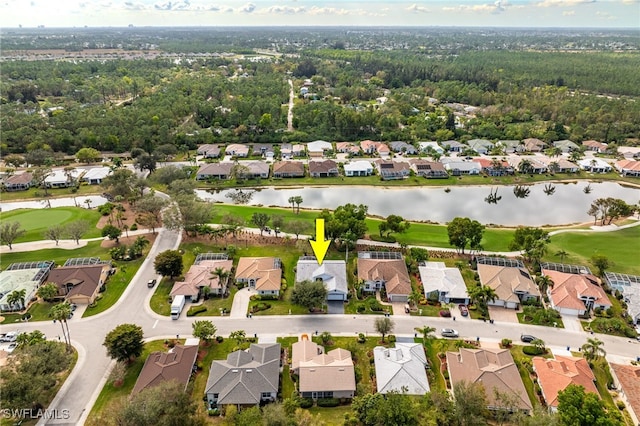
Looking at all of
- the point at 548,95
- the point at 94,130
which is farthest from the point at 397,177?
the point at 548,95

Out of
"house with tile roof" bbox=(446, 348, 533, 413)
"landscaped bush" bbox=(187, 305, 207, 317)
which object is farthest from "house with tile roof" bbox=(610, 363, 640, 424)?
"landscaped bush" bbox=(187, 305, 207, 317)

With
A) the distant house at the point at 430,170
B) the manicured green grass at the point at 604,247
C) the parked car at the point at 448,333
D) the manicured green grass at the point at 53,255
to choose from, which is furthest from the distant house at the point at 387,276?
the distant house at the point at 430,170

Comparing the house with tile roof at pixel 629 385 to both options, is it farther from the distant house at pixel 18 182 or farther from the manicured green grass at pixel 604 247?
the distant house at pixel 18 182

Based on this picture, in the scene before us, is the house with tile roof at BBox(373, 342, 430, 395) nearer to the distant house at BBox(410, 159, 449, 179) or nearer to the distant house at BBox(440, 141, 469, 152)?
the distant house at BBox(410, 159, 449, 179)

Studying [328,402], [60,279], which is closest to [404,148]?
[328,402]

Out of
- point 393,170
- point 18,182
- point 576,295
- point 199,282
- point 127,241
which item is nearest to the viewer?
point 576,295

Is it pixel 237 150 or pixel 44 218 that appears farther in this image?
pixel 237 150

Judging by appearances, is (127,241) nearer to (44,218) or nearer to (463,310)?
(44,218)
